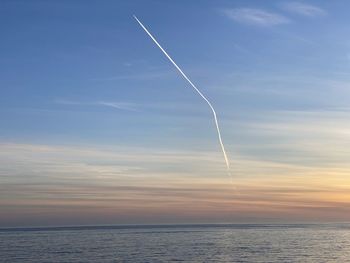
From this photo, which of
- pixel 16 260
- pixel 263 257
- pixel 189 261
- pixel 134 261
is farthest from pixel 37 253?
pixel 263 257

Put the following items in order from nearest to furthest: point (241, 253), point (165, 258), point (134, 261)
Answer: point (134, 261)
point (165, 258)
point (241, 253)

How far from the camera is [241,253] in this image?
11862 centimetres

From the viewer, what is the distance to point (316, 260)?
342 feet

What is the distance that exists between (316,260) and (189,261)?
2482cm

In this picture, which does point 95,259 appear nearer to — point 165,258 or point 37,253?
point 165,258

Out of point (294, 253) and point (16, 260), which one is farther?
point (294, 253)

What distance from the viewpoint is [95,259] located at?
10556 centimetres

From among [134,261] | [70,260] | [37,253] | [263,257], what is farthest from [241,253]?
[37,253]

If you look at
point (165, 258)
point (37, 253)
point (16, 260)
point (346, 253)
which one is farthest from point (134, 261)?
point (346, 253)

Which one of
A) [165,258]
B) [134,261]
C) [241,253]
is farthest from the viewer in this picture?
[241,253]

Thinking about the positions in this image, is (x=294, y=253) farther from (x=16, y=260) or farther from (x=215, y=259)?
(x=16, y=260)

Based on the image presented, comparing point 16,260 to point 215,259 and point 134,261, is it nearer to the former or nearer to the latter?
point 134,261

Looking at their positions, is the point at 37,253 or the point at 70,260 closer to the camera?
the point at 70,260

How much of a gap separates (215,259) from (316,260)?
19.5 metres
